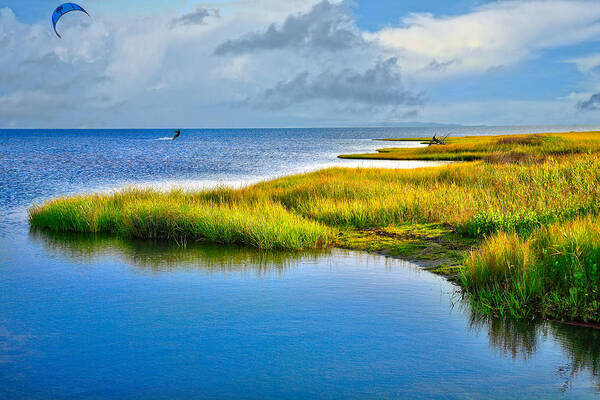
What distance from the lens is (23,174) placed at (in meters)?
46.9

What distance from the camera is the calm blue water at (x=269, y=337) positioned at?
701cm

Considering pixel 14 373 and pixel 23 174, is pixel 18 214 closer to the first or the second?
pixel 14 373

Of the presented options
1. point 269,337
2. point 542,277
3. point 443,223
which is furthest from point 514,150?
point 269,337

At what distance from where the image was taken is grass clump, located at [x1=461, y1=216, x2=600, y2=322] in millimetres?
9133

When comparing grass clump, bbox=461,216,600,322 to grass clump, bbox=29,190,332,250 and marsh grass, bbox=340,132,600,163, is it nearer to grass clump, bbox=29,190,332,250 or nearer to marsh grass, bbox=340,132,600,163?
grass clump, bbox=29,190,332,250

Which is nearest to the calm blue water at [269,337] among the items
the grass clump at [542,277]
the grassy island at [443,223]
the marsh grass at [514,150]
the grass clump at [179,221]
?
the grass clump at [542,277]

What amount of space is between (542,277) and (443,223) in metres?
7.18

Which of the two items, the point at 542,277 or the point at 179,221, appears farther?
the point at 179,221

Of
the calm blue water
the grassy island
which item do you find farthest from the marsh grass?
the calm blue water

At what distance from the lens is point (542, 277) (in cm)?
968

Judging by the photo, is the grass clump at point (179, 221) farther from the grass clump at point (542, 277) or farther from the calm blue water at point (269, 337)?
the grass clump at point (542, 277)

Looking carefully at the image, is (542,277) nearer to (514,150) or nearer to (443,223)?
(443,223)

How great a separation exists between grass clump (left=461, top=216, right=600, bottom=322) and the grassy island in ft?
0.07

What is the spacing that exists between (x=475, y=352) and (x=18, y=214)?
22.8 meters
